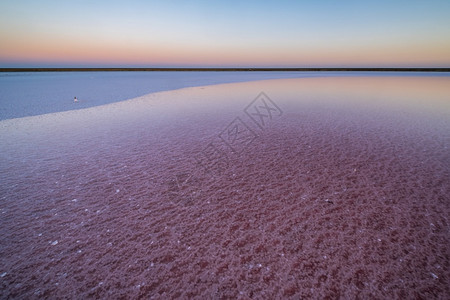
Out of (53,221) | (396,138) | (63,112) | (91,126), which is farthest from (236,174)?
(63,112)

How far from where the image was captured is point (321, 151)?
5.08 meters

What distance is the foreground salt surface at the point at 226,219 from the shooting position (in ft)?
6.72

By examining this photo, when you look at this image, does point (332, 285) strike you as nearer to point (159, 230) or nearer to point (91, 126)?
point (159, 230)

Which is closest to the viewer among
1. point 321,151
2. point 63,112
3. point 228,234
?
point 228,234

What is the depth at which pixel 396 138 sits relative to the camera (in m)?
5.87

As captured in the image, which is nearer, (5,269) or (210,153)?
(5,269)

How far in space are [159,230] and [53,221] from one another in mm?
1473

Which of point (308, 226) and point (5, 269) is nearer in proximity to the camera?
point (5, 269)

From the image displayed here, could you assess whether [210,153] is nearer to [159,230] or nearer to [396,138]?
[159,230]

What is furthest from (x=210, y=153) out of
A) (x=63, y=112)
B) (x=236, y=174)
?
(x=63, y=112)

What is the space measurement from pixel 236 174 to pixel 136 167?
208cm

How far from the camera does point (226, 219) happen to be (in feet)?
9.52

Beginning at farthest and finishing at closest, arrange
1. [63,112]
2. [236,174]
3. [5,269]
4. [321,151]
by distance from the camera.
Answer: [63,112] → [321,151] → [236,174] → [5,269]

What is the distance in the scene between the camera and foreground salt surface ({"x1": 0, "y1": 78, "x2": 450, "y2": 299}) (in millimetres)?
2047
